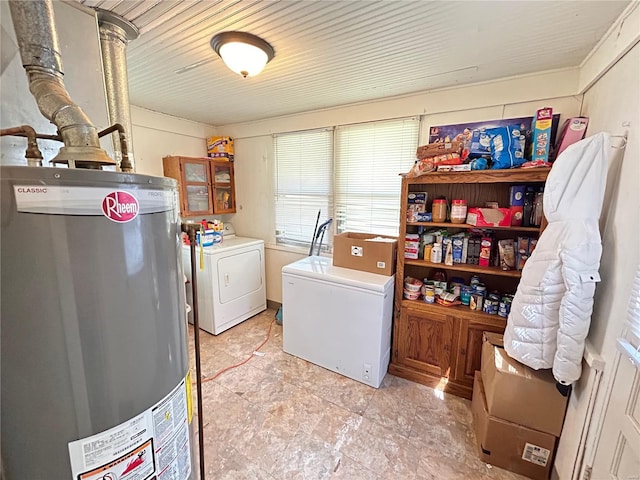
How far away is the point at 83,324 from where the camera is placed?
0.58 metres

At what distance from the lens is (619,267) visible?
3.86ft

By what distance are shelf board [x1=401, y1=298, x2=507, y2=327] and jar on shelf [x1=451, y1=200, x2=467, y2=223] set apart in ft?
2.18

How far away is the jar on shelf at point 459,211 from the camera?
203cm

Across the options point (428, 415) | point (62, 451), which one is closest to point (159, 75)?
point (62, 451)

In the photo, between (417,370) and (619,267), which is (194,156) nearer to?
(417,370)

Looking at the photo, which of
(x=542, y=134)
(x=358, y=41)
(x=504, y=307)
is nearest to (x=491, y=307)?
(x=504, y=307)

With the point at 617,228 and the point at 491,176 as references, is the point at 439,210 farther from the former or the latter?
the point at 617,228

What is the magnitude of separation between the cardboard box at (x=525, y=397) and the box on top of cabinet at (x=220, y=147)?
340 centimetres

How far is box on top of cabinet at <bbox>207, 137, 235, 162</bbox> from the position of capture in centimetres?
344

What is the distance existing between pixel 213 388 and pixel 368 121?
2675mm

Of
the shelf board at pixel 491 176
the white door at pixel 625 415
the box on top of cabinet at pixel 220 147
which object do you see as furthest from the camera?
the box on top of cabinet at pixel 220 147

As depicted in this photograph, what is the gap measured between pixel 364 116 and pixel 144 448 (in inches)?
107

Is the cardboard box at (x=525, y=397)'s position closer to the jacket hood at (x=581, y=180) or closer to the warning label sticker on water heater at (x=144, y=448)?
the jacket hood at (x=581, y=180)

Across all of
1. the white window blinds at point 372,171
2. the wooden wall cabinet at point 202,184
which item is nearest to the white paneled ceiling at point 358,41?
the white window blinds at point 372,171
